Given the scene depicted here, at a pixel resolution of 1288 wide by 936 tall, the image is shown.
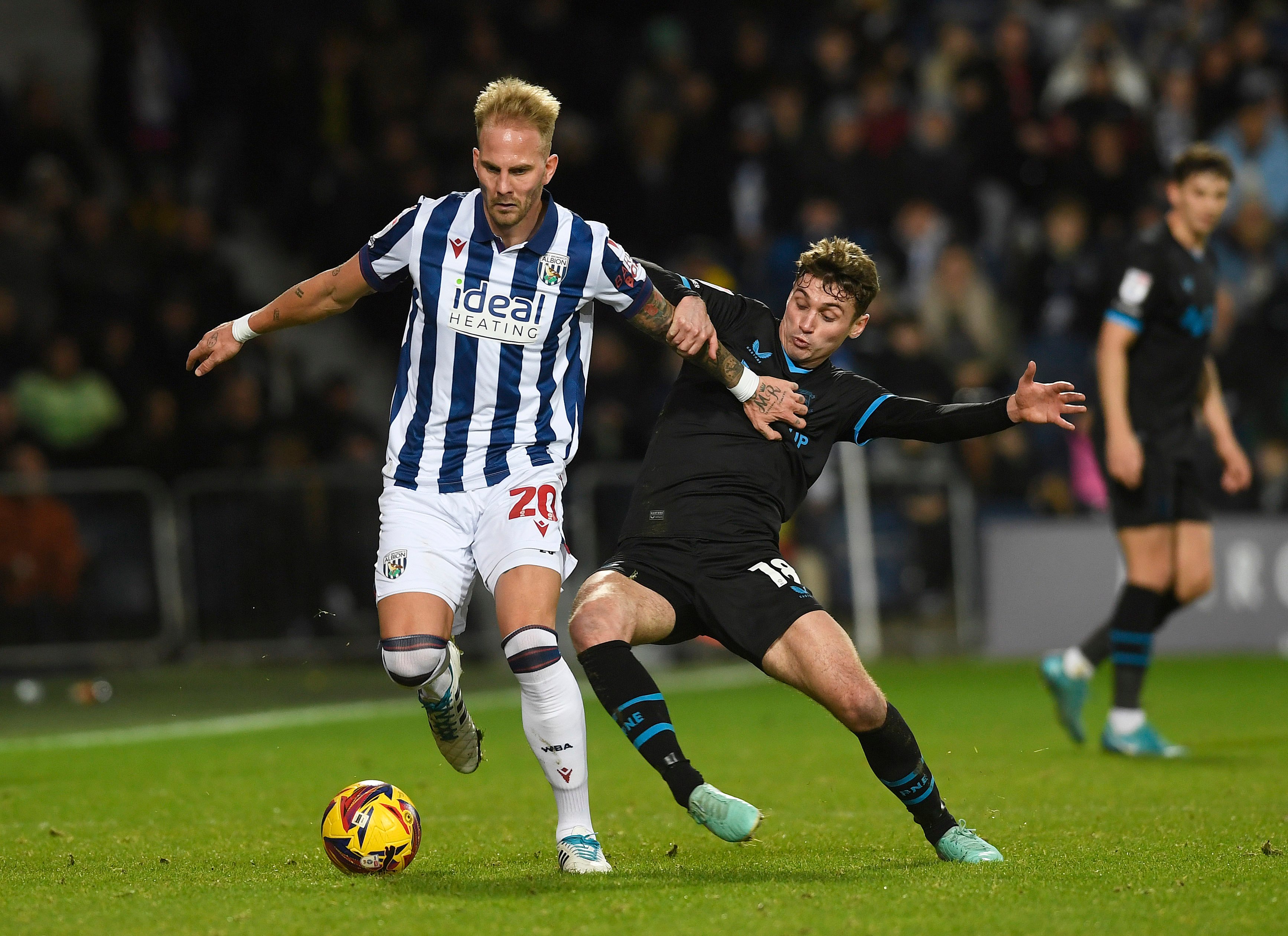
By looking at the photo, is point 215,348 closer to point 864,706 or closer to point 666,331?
point 666,331

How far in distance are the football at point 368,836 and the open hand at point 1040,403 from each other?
2.32 metres

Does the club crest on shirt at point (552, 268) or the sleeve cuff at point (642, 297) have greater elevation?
the club crest on shirt at point (552, 268)

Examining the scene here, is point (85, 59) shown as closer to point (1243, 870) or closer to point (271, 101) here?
point (271, 101)

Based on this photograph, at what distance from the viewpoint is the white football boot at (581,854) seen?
206 inches

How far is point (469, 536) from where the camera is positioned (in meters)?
5.72

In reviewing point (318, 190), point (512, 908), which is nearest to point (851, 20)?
point (318, 190)

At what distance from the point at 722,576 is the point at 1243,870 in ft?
6.03

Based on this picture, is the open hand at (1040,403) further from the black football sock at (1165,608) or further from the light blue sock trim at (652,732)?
the black football sock at (1165,608)

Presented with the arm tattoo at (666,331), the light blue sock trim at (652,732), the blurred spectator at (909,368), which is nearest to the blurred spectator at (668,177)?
the blurred spectator at (909,368)

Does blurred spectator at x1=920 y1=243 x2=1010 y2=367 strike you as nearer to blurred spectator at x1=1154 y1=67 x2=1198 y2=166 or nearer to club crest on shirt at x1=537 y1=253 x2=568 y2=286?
blurred spectator at x1=1154 y1=67 x2=1198 y2=166

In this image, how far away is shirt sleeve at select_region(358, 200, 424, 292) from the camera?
5.63m

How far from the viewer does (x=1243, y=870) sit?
5.14 m

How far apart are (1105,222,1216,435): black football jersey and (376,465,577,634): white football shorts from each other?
3.85m

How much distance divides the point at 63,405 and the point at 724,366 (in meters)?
9.22
